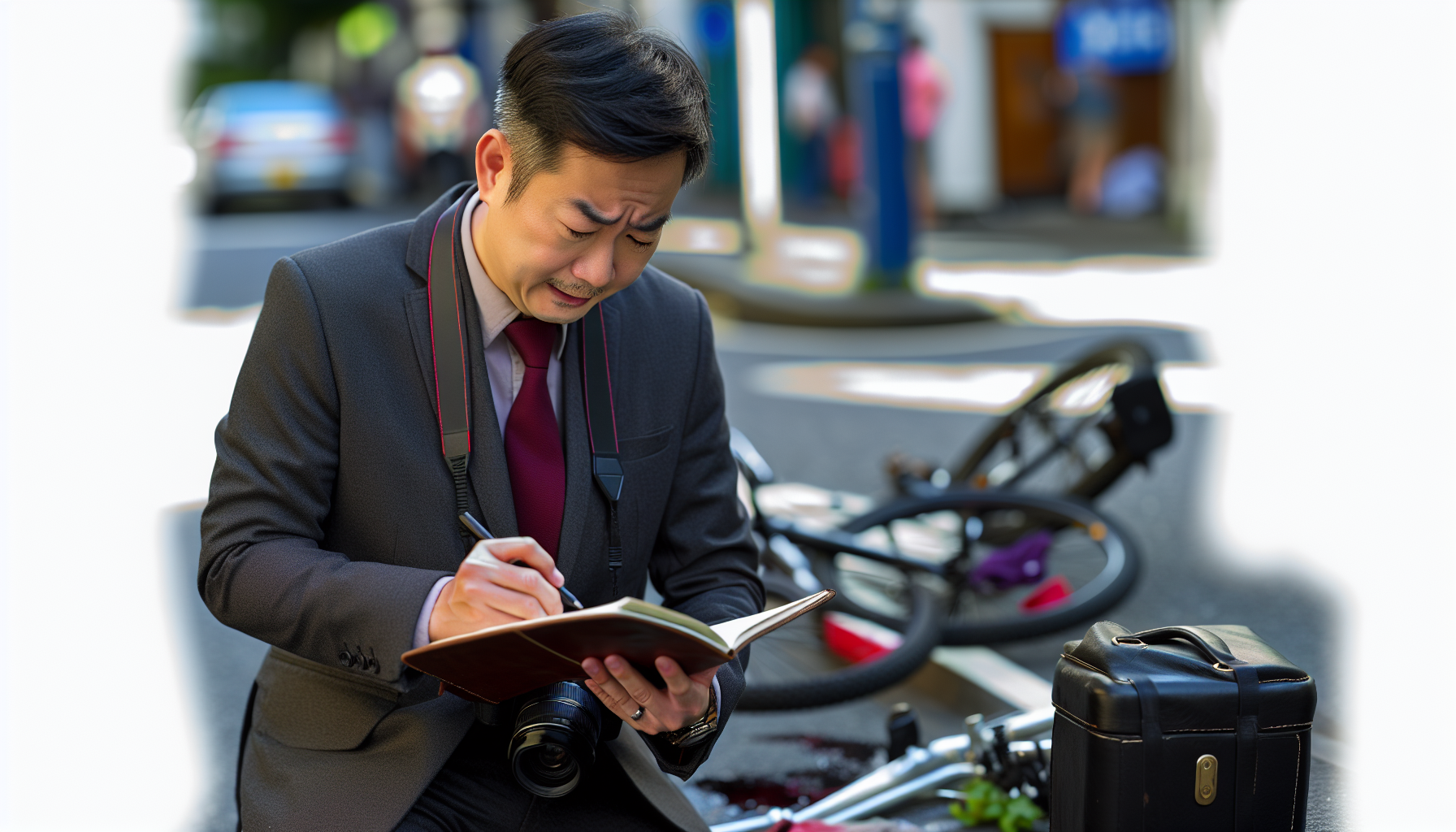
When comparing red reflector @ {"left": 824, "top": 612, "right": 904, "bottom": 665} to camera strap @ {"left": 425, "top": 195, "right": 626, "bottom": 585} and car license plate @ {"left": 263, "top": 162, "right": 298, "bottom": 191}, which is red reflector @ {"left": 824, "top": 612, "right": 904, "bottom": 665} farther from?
car license plate @ {"left": 263, "top": 162, "right": 298, "bottom": 191}

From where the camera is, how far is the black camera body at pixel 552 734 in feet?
6.77

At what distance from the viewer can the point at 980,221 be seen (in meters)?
18.0

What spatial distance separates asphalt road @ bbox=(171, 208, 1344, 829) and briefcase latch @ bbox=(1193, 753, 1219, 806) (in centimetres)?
77

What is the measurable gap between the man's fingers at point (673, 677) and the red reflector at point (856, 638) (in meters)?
2.21

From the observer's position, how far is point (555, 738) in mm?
2061

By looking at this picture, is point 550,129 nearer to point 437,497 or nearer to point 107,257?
point 437,497

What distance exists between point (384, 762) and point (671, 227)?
1630cm

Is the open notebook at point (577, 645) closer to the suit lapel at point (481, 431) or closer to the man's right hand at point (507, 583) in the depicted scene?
the man's right hand at point (507, 583)

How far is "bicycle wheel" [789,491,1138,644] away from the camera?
4.11 m

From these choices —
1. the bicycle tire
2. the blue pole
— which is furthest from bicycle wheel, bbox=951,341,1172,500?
the blue pole

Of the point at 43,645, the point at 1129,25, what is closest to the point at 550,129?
the point at 43,645

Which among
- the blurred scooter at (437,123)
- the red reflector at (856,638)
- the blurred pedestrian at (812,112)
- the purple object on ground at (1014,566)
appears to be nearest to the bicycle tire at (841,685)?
the red reflector at (856,638)

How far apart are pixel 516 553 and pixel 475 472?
14.1 inches

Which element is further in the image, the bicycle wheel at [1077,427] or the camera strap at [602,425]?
→ the bicycle wheel at [1077,427]
